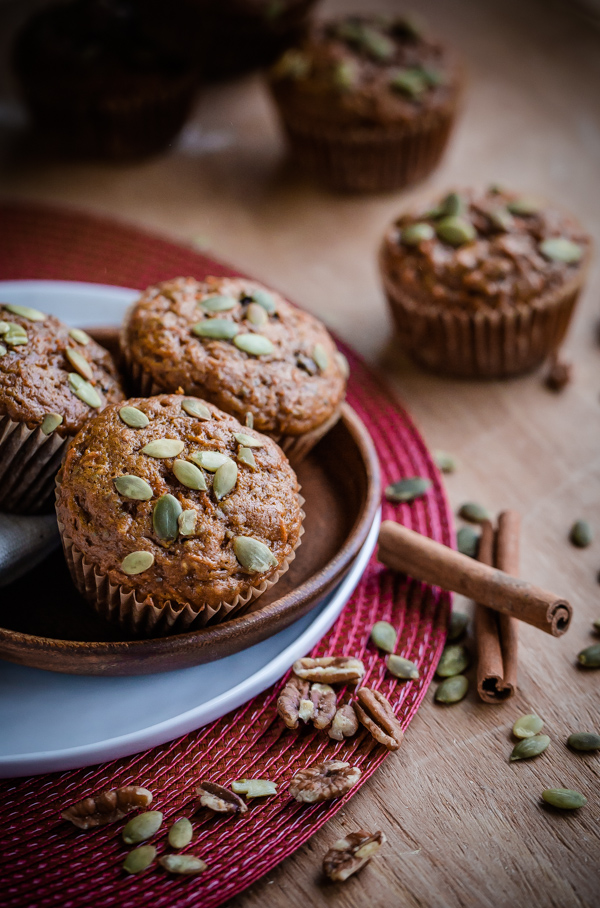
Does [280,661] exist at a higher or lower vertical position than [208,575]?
lower

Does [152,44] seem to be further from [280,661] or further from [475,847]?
[475,847]

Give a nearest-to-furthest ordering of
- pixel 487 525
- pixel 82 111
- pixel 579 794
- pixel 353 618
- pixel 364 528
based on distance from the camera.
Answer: pixel 579 794 < pixel 364 528 < pixel 353 618 < pixel 487 525 < pixel 82 111

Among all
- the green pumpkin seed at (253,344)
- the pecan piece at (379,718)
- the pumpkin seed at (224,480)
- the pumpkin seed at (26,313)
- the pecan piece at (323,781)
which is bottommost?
the pecan piece at (323,781)

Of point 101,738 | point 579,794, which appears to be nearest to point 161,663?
point 101,738

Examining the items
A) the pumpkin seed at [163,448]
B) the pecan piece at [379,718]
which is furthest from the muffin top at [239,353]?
the pecan piece at [379,718]

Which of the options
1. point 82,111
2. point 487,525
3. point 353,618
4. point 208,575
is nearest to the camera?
point 208,575

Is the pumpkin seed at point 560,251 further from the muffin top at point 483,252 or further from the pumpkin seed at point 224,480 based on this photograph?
the pumpkin seed at point 224,480

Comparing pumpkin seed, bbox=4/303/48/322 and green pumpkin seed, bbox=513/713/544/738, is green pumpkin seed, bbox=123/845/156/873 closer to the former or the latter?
green pumpkin seed, bbox=513/713/544/738

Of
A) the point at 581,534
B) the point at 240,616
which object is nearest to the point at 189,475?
the point at 240,616

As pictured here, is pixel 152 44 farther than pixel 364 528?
Yes
